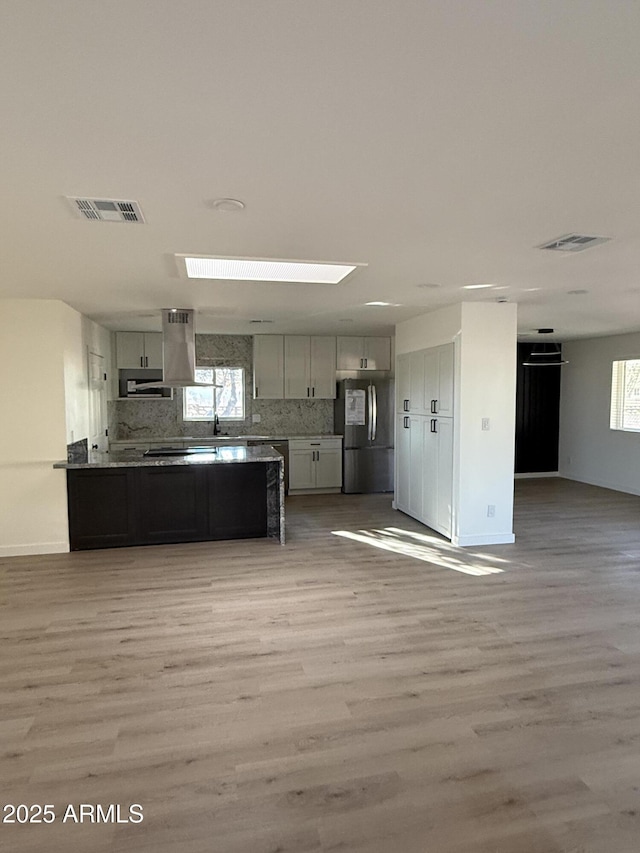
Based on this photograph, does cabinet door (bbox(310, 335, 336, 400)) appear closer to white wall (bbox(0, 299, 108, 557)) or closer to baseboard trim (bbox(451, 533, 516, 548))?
baseboard trim (bbox(451, 533, 516, 548))

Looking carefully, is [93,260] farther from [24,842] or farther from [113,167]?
[24,842]

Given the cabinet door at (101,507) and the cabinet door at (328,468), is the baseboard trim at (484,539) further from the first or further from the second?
the cabinet door at (101,507)

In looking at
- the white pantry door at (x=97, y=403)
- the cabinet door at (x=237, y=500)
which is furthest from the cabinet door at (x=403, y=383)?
the white pantry door at (x=97, y=403)

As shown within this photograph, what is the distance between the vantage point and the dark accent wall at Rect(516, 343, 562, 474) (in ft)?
31.2

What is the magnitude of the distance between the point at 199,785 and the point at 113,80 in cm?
250

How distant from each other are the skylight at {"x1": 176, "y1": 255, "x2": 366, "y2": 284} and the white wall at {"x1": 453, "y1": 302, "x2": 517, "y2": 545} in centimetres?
186

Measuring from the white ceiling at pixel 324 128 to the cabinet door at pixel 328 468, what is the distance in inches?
188

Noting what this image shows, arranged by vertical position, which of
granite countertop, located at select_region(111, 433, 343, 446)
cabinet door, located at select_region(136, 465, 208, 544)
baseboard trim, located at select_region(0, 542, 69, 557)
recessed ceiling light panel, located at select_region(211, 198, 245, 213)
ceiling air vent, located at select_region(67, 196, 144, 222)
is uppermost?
recessed ceiling light panel, located at select_region(211, 198, 245, 213)

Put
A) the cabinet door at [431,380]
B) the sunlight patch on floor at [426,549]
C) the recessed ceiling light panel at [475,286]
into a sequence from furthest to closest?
the cabinet door at [431,380] → the sunlight patch on floor at [426,549] → the recessed ceiling light panel at [475,286]

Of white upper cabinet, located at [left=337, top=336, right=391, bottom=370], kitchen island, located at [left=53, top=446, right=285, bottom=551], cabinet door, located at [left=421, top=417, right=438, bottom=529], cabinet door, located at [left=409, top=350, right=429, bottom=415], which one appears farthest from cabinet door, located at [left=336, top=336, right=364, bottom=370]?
kitchen island, located at [left=53, top=446, right=285, bottom=551]

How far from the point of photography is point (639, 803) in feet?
6.42

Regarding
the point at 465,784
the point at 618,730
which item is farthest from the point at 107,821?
the point at 618,730

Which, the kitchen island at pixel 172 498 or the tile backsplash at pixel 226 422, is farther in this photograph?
the tile backsplash at pixel 226 422

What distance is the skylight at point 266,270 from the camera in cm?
348
